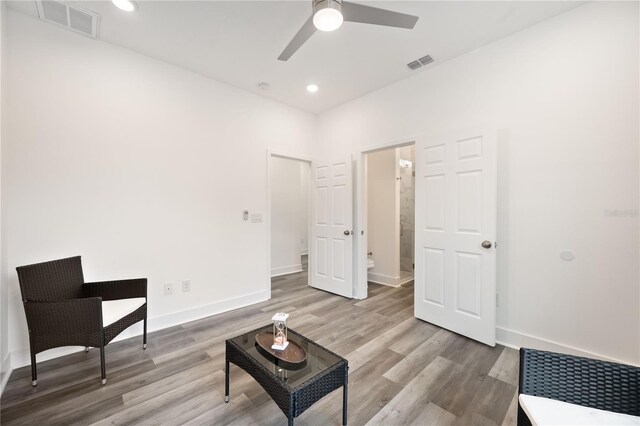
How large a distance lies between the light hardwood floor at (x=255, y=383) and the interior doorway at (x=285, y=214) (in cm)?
235

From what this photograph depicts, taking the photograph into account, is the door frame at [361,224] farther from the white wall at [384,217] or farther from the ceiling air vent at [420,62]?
the ceiling air vent at [420,62]

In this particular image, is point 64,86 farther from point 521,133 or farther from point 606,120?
point 606,120

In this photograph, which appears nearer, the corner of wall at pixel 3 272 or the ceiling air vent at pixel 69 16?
the corner of wall at pixel 3 272

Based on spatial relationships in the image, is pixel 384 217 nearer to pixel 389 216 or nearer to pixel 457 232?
pixel 389 216

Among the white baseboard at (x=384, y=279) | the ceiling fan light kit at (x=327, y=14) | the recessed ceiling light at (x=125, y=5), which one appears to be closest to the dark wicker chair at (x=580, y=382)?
the ceiling fan light kit at (x=327, y=14)

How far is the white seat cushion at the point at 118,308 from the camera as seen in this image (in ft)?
6.52

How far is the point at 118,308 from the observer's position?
7.02ft

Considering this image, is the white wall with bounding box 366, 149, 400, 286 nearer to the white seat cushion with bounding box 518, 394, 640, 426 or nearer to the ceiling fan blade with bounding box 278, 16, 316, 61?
the ceiling fan blade with bounding box 278, 16, 316, 61

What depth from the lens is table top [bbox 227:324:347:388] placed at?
1.36 meters

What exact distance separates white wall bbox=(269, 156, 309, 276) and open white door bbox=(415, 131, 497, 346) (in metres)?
2.89

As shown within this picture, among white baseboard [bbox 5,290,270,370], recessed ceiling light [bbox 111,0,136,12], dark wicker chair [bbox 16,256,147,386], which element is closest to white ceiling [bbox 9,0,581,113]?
recessed ceiling light [bbox 111,0,136,12]

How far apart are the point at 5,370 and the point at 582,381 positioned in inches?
140

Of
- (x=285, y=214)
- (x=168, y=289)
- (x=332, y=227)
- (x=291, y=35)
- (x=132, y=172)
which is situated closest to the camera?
(x=291, y=35)

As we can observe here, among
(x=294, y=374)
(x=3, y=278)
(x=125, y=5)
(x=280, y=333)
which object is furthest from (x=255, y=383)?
(x=125, y=5)
